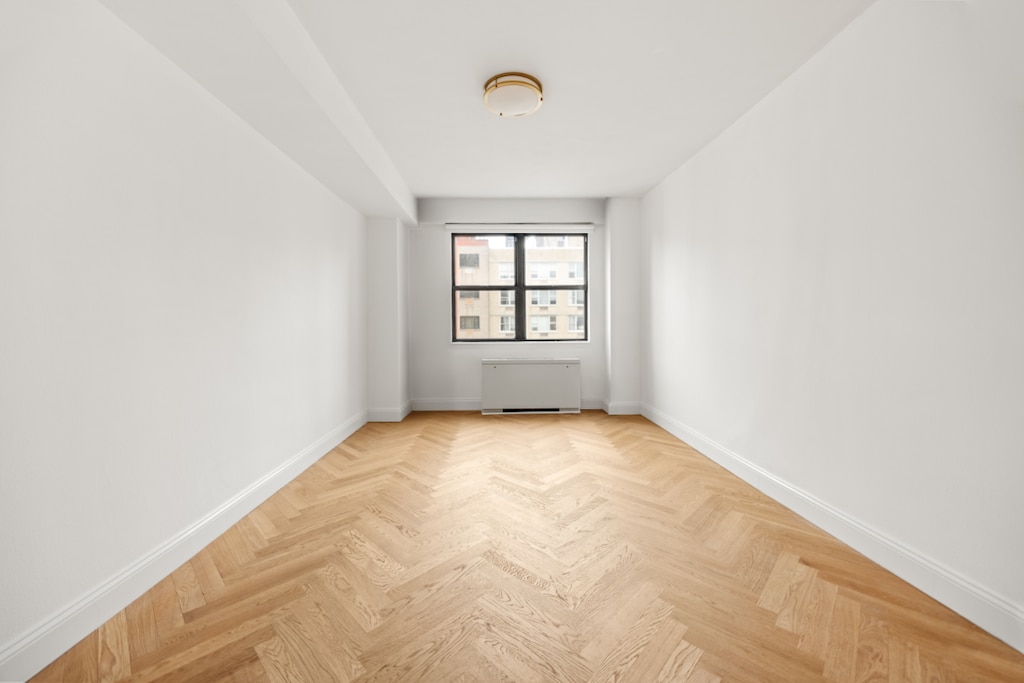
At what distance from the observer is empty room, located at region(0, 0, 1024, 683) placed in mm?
1307

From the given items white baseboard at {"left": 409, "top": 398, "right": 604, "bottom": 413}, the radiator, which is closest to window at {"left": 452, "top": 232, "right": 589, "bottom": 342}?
the radiator

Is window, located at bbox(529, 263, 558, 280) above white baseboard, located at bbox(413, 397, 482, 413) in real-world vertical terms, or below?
above

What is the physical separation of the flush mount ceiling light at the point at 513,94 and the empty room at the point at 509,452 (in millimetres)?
20

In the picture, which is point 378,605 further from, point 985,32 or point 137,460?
point 985,32

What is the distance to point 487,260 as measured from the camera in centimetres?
530

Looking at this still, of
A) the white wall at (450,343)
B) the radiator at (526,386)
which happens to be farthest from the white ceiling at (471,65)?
the radiator at (526,386)

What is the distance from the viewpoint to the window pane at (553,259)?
17.3 ft

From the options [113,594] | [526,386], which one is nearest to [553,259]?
[526,386]

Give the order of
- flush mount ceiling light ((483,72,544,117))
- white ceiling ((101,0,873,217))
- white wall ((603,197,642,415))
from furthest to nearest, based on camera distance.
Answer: white wall ((603,197,642,415)) < flush mount ceiling light ((483,72,544,117)) < white ceiling ((101,0,873,217))

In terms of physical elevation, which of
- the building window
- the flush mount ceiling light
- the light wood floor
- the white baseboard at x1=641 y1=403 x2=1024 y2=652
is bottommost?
the light wood floor

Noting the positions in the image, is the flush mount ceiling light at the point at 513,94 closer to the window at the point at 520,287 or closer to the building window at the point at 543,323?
the window at the point at 520,287

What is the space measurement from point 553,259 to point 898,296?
383 cm

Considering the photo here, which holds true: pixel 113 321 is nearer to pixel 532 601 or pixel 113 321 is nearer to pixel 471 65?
pixel 532 601

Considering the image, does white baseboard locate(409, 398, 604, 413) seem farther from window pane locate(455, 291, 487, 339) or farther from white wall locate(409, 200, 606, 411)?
window pane locate(455, 291, 487, 339)
